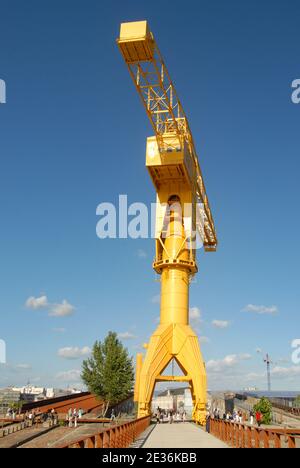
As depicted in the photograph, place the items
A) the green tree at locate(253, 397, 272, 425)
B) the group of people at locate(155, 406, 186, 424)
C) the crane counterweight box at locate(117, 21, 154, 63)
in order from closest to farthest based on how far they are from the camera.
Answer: the crane counterweight box at locate(117, 21, 154, 63) < the group of people at locate(155, 406, 186, 424) < the green tree at locate(253, 397, 272, 425)

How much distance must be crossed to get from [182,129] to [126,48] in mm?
10257

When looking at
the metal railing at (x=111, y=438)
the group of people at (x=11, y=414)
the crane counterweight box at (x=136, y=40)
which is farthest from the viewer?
the group of people at (x=11, y=414)

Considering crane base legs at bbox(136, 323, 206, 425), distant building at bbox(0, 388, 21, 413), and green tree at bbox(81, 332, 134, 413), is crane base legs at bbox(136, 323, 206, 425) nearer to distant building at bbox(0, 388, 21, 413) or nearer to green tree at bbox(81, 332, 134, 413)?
green tree at bbox(81, 332, 134, 413)

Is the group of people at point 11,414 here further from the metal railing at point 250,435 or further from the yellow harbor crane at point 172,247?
the metal railing at point 250,435

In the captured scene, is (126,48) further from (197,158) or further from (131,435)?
(131,435)

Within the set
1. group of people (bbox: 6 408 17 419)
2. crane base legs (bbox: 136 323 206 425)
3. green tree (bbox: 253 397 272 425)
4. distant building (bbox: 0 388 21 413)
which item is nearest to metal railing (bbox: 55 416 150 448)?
crane base legs (bbox: 136 323 206 425)

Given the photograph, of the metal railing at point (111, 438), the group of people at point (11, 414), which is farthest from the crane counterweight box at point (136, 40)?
the group of people at point (11, 414)

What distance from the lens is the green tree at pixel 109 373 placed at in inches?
1879

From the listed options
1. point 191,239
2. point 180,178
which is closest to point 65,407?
point 191,239

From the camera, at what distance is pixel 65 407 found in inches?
1863

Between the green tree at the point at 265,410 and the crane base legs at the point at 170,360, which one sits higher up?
the crane base legs at the point at 170,360

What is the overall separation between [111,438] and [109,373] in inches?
1425

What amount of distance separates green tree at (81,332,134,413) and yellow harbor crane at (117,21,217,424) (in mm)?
16319

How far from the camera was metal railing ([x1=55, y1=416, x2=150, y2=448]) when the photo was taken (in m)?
9.83
